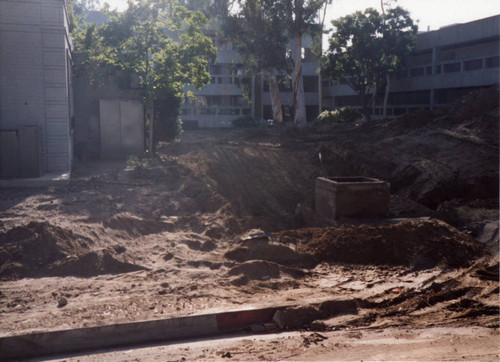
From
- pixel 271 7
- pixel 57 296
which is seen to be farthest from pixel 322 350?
pixel 271 7

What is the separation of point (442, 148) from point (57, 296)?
48.1 feet

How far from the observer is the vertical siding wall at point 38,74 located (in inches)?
531

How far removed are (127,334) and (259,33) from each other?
29.5 metres

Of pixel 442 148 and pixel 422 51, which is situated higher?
pixel 422 51

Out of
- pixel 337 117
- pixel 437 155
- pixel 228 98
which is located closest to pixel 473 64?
pixel 337 117

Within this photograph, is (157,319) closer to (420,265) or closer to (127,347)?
(127,347)

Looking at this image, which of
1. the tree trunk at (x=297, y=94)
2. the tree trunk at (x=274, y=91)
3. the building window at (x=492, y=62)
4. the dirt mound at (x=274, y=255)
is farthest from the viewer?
the tree trunk at (x=274, y=91)

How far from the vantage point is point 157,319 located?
5797mm

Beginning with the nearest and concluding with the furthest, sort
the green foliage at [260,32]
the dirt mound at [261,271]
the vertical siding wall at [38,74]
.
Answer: the dirt mound at [261,271]
the vertical siding wall at [38,74]
the green foliage at [260,32]

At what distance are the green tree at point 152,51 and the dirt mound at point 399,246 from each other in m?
10.3

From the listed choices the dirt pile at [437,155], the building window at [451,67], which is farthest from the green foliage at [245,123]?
the dirt pile at [437,155]

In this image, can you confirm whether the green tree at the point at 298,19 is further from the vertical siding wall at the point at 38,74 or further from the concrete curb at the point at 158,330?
the concrete curb at the point at 158,330

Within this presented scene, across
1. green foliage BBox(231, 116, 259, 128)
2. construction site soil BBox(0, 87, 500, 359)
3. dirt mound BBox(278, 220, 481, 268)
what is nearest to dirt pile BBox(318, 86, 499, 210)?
construction site soil BBox(0, 87, 500, 359)

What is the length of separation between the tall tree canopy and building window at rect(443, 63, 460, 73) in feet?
8.84
